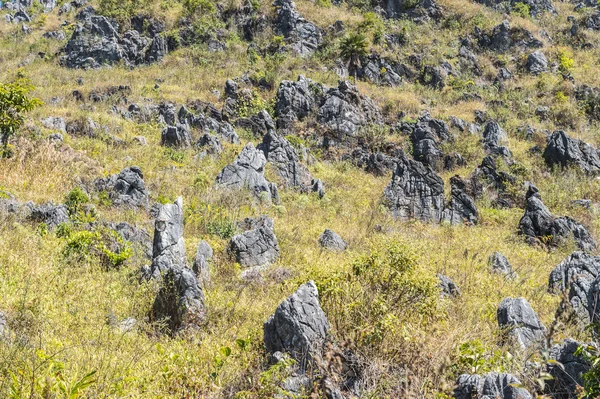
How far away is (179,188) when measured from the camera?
1059cm

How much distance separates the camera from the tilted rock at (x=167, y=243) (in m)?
5.55

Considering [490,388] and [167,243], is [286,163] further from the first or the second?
[490,388]

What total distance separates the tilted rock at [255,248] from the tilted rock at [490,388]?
425 centimetres

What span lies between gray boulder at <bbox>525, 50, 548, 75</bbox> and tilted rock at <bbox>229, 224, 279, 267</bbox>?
26919 millimetres

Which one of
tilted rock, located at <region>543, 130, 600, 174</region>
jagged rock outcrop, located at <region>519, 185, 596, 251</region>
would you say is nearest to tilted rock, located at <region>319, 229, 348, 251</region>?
jagged rock outcrop, located at <region>519, 185, 596, 251</region>

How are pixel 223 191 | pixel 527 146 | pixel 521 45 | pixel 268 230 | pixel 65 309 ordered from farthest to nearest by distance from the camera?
pixel 521 45, pixel 527 146, pixel 223 191, pixel 268 230, pixel 65 309

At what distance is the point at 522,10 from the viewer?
3256 centimetres

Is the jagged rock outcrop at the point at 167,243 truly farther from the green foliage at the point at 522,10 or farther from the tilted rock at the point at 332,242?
the green foliage at the point at 522,10

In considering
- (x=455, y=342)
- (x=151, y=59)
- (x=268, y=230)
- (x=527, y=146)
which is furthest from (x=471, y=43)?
(x=455, y=342)

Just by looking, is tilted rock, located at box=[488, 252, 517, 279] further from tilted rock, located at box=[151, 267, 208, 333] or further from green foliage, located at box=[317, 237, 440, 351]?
tilted rock, located at box=[151, 267, 208, 333]

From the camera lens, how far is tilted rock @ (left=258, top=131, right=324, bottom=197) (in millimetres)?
13453

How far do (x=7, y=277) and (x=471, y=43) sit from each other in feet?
107

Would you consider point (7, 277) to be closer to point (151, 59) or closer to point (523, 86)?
point (151, 59)

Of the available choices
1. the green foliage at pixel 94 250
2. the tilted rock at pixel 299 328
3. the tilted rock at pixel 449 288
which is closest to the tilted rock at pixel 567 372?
the tilted rock at pixel 299 328
